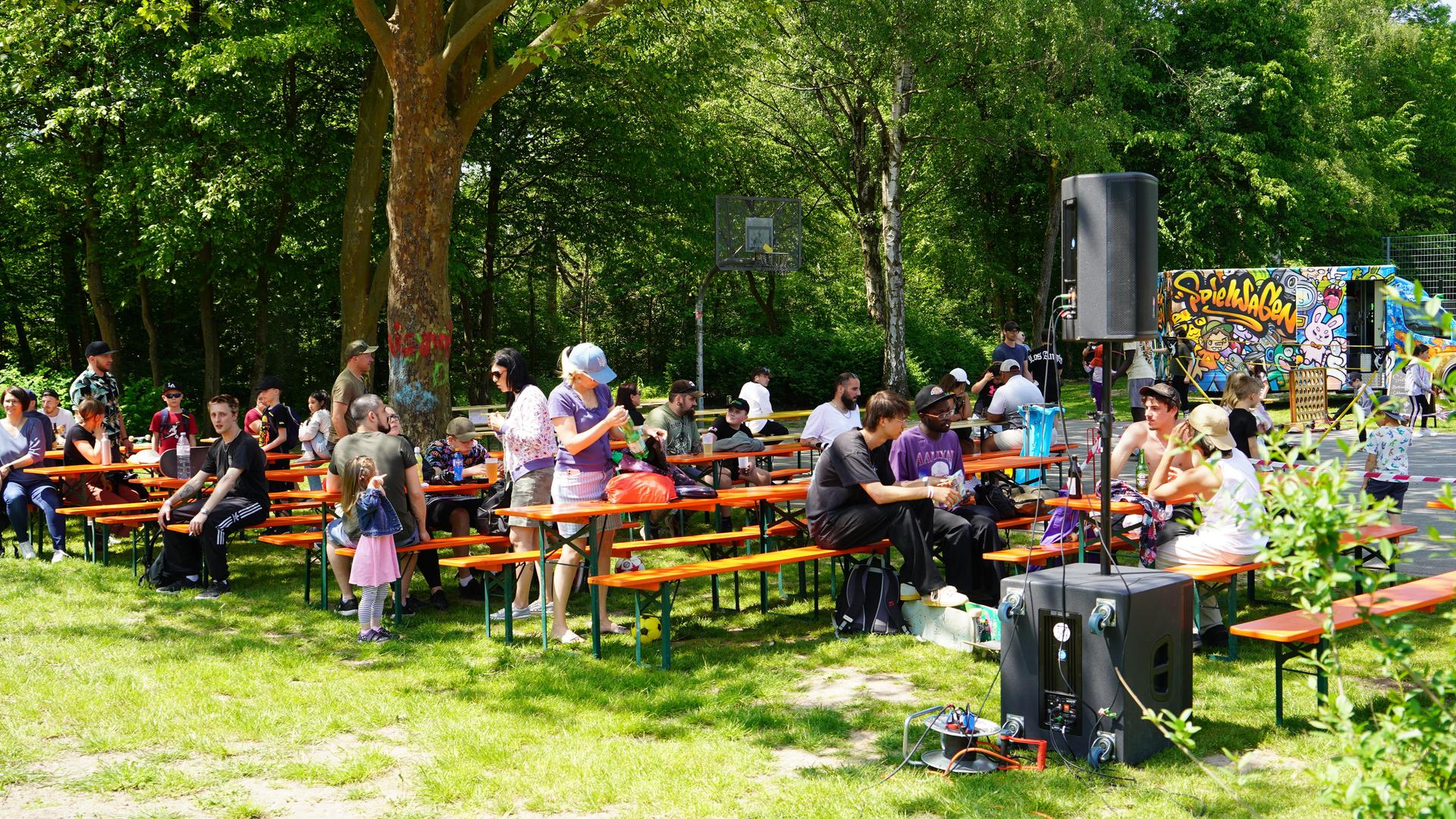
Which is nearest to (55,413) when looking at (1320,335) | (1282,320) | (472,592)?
(472,592)

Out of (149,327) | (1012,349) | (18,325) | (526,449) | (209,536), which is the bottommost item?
(209,536)

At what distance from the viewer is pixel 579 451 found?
6.77m

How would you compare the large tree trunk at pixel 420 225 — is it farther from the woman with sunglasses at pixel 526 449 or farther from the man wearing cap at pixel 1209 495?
the man wearing cap at pixel 1209 495

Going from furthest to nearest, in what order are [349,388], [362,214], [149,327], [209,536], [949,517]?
[149,327]
[362,214]
[349,388]
[209,536]
[949,517]

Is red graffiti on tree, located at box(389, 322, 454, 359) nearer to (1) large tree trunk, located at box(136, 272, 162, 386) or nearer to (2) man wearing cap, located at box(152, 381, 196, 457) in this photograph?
(2) man wearing cap, located at box(152, 381, 196, 457)

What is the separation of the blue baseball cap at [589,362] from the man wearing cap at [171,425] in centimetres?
539

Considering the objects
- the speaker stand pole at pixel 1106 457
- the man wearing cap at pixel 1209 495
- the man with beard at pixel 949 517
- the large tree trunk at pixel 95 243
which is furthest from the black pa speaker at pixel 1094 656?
the large tree trunk at pixel 95 243

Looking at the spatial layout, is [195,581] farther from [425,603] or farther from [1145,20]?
[1145,20]

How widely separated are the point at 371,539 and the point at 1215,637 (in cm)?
479

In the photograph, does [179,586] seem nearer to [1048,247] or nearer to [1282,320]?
[1282,320]

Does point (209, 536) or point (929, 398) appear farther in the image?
point (209, 536)

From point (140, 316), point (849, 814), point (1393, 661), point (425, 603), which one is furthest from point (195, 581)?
point (140, 316)

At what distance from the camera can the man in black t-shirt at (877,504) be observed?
6.89 metres

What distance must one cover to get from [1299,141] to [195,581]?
29247mm
